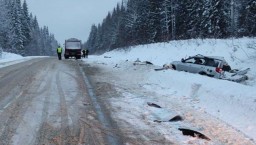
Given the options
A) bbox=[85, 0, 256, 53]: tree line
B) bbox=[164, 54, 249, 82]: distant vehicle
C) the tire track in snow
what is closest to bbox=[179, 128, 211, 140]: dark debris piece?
the tire track in snow

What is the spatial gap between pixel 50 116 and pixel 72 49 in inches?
1501

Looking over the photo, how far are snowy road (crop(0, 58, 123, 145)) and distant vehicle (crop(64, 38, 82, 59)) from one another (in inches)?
1246

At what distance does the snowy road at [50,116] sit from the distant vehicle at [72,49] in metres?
31.7

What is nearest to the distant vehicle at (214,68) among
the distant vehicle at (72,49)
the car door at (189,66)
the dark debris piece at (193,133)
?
the car door at (189,66)

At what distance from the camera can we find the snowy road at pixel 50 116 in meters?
7.72

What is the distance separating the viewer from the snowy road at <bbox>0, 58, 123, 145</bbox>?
7720 mm

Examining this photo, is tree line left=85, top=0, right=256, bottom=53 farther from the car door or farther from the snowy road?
the snowy road

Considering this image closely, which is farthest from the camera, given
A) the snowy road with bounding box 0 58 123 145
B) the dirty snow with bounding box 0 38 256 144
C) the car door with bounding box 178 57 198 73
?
the car door with bounding box 178 57 198 73

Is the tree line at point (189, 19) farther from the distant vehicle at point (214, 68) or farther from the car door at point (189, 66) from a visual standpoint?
the distant vehicle at point (214, 68)

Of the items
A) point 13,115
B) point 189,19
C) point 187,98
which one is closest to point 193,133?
point 13,115

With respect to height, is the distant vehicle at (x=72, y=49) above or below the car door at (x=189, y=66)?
above

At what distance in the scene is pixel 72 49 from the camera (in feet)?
155

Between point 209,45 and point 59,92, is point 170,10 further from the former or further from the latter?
point 59,92

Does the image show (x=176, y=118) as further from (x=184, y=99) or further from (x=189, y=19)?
(x=189, y=19)
